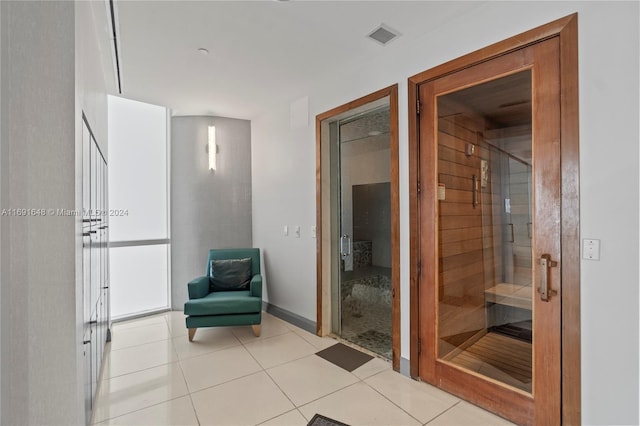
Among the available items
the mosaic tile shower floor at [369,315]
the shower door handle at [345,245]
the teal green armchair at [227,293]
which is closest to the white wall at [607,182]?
the mosaic tile shower floor at [369,315]

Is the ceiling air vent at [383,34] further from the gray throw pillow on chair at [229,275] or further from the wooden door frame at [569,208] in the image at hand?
the gray throw pillow on chair at [229,275]

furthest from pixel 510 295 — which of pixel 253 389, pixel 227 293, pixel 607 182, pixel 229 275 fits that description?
pixel 229 275

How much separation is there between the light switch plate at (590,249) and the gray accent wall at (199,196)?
13.3 feet

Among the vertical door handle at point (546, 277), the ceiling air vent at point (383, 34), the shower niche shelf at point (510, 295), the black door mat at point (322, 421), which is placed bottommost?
the black door mat at point (322, 421)

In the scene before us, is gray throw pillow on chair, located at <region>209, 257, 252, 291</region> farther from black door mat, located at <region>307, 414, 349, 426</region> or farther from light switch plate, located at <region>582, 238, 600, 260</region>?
light switch plate, located at <region>582, 238, 600, 260</region>

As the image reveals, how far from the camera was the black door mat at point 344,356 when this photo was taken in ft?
8.93

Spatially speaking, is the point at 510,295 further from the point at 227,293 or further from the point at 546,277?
the point at 227,293

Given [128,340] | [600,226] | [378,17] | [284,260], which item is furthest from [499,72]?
[128,340]

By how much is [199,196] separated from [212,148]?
0.75 m

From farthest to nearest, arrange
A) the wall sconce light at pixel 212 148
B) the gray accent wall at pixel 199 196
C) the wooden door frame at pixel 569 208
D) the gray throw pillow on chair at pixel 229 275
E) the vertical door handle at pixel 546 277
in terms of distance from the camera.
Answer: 1. the wall sconce light at pixel 212 148
2. the gray accent wall at pixel 199 196
3. the gray throw pillow on chair at pixel 229 275
4. the vertical door handle at pixel 546 277
5. the wooden door frame at pixel 569 208

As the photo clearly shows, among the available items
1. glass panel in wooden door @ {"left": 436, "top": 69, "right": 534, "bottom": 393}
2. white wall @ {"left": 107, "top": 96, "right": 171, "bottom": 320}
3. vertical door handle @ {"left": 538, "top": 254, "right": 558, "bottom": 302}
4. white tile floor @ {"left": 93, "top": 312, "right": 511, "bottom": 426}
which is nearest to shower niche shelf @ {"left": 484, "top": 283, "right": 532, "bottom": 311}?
glass panel in wooden door @ {"left": 436, "top": 69, "right": 534, "bottom": 393}

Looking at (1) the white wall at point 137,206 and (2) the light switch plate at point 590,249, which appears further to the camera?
(1) the white wall at point 137,206

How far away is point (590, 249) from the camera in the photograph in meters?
1.63

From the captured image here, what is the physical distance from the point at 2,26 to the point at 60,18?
0.74ft
